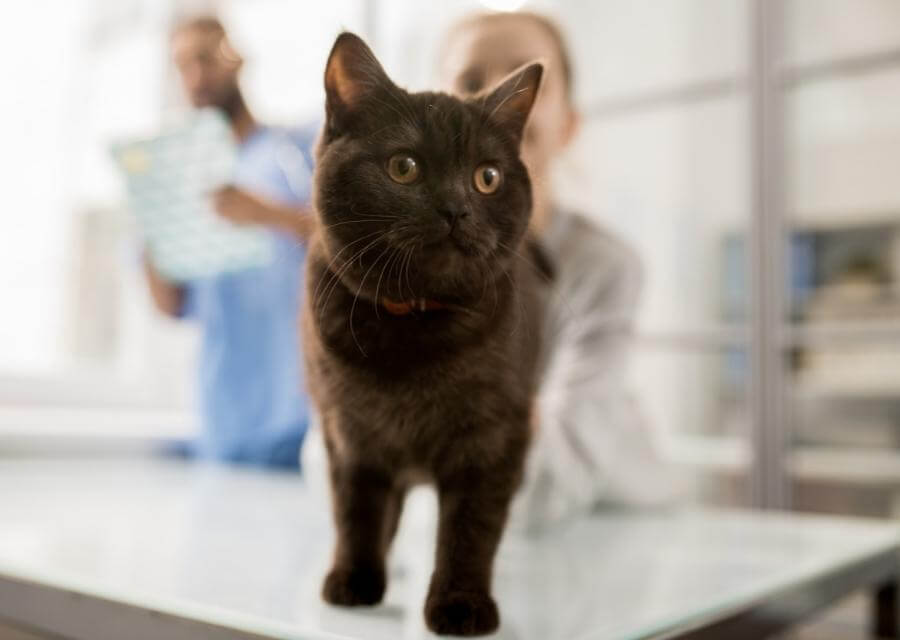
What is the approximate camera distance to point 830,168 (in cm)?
183

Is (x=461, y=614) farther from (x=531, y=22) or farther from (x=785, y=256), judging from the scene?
(x=785, y=256)

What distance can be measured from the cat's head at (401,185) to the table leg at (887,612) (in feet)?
2.92

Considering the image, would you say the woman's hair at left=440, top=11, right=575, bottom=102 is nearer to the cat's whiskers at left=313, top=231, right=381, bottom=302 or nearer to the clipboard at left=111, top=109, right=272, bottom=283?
the clipboard at left=111, top=109, right=272, bottom=283

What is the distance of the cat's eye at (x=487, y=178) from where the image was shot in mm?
435

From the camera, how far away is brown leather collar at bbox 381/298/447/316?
44 centimetres

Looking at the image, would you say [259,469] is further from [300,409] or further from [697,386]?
[697,386]

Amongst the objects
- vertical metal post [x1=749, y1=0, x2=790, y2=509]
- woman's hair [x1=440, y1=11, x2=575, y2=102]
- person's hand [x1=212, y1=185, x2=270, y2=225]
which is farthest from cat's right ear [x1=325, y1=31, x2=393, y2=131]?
vertical metal post [x1=749, y1=0, x2=790, y2=509]

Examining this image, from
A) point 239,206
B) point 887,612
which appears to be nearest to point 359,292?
point 239,206

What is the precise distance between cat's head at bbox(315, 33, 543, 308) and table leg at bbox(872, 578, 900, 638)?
889 mm

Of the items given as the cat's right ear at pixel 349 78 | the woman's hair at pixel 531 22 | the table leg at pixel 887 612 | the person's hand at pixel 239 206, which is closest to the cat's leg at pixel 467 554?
the cat's right ear at pixel 349 78

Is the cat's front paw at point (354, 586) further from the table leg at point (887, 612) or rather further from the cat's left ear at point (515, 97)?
the table leg at point (887, 612)

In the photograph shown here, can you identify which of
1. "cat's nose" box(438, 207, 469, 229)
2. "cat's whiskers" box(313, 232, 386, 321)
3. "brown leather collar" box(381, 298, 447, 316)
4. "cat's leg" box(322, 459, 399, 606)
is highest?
"cat's nose" box(438, 207, 469, 229)

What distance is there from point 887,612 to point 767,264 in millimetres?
917

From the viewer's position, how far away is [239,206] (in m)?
0.82
